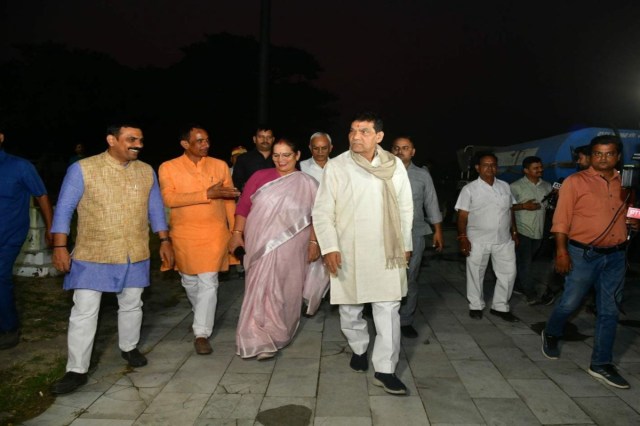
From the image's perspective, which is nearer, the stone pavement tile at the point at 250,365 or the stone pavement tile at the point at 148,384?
the stone pavement tile at the point at 148,384

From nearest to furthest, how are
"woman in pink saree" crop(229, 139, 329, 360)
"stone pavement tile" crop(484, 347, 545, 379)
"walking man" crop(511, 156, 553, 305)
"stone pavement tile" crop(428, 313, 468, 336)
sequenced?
"stone pavement tile" crop(484, 347, 545, 379), "woman in pink saree" crop(229, 139, 329, 360), "stone pavement tile" crop(428, 313, 468, 336), "walking man" crop(511, 156, 553, 305)

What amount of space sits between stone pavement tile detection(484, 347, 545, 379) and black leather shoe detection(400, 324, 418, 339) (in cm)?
68

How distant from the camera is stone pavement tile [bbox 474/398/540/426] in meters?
3.36

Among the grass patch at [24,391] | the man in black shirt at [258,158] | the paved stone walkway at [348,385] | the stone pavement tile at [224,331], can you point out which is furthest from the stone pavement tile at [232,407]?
the man in black shirt at [258,158]

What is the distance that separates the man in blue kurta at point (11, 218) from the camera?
4664 mm

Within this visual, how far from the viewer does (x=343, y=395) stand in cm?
375

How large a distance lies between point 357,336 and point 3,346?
117 inches

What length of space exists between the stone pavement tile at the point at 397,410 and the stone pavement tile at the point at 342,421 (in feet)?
0.18

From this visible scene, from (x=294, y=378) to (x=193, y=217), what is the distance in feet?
5.39

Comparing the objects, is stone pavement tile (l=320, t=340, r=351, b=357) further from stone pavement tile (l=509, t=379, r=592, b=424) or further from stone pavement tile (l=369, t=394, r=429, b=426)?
stone pavement tile (l=509, t=379, r=592, b=424)

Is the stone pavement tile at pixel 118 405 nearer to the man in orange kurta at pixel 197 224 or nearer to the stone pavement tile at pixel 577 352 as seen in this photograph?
the man in orange kurta at pixel 197 224

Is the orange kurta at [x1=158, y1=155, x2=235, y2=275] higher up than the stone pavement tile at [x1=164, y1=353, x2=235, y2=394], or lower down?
higher up

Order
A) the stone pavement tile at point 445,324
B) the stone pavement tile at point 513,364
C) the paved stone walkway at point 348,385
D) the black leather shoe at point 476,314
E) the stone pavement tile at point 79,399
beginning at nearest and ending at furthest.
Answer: the paved stone walkway at point 348,385
the stone pavement tile at point 79,399
the stone pavement tile at point 513,364
the stone pavement tile at point 445,324
the black leather shoe at point 476,314

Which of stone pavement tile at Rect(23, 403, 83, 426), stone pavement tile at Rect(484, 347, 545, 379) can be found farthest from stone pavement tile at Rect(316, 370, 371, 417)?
stone pavement tile at Rect(23, 403, 83, 426)
